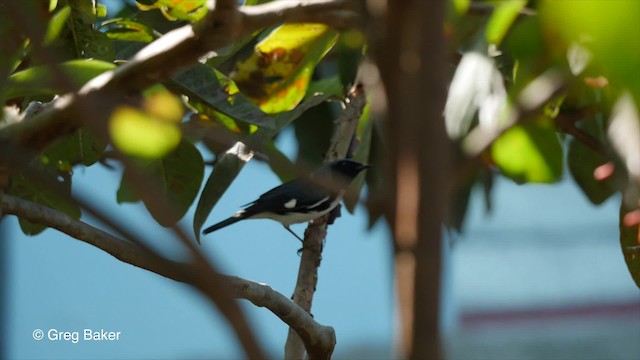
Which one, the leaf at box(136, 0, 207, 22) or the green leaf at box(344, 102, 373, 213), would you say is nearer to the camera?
the leaf at box(136, 0, 207, 22)

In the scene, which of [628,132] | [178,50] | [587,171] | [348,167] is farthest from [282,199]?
[628,132]

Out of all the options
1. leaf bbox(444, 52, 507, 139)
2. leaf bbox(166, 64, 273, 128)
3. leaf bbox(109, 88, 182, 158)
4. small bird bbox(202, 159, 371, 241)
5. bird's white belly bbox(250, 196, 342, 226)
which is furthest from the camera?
small bird bbox(202, 159, 371, 241)

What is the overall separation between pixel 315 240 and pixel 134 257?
1106 mm

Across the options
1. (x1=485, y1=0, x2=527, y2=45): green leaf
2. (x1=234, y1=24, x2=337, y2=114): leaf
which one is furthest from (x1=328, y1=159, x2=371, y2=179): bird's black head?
(x1=485, y1=0, x2=527, y2=45): green leaf

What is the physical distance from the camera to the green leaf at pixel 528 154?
991 millimetres

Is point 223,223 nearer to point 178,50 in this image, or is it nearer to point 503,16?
point 178,50

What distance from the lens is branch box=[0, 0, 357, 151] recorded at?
128 centimetres

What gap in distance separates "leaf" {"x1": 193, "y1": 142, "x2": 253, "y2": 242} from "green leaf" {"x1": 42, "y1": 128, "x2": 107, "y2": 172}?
0.29m

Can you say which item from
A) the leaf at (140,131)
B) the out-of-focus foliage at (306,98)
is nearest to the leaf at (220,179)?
the out-of-focus foliage at (306,98)

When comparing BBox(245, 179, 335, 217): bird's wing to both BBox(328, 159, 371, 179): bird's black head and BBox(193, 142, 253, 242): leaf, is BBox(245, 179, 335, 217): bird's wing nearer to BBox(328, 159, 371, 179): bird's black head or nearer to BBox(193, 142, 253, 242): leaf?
BBox(328, 159, 371, 179): bird's black head

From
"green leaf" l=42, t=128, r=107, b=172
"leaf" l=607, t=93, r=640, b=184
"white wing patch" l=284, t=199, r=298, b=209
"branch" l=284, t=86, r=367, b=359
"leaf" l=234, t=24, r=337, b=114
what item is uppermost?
"leaf" l=607, t=93, r=640, b=184

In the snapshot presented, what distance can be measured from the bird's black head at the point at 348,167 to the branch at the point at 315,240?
0.04 metres

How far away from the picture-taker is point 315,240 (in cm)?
301

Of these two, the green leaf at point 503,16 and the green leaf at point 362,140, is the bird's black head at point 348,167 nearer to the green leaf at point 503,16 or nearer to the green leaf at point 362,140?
the green leaf at point 362,140
